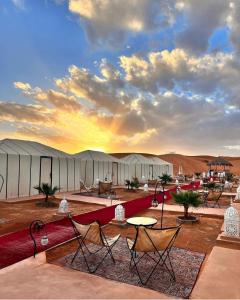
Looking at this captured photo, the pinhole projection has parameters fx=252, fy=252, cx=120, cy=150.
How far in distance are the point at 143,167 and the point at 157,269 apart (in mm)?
25235

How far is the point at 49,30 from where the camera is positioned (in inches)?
497

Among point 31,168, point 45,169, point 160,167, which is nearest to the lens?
point 31,168

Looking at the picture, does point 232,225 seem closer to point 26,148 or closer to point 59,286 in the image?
point 59,286

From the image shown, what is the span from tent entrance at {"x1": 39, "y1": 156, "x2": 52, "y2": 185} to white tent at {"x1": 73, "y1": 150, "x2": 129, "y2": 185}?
116 inches

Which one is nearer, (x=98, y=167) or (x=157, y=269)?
(x=157, y=269)

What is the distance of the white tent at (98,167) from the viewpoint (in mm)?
21894

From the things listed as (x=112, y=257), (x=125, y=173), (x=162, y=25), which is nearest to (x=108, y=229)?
(x=112, y=257)

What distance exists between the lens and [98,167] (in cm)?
2286

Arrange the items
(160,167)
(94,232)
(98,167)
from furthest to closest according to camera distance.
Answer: (160,167) → (98,167) → (94,232)

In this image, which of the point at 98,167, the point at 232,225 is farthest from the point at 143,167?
the point at 232,225

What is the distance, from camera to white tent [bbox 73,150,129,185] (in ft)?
71.8

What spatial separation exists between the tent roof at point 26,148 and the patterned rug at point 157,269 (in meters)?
11.1

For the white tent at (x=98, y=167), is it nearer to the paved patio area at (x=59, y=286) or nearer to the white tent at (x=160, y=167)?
the white tent at (x=160, y=167)

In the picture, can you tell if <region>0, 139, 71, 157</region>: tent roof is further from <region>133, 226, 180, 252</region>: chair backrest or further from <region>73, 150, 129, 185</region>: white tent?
<region>133, 226, 180, 252</region>: chair backrest
